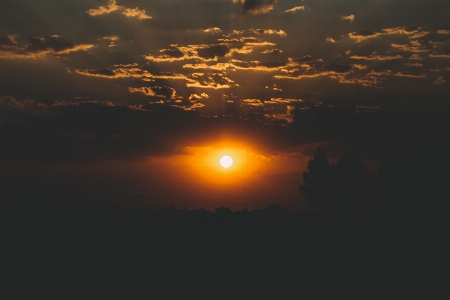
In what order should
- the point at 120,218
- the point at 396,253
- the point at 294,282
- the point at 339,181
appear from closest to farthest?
the point at 294,282 → the point at 396,253 → the point at 120,218 → the point at 339,181

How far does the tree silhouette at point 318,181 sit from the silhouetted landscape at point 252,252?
64.4 ft

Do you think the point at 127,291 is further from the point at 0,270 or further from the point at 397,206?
the point at 397,206

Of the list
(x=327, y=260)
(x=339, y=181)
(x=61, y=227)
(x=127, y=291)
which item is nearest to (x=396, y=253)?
(x=327, y=260)

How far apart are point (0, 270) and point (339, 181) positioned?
8083 cm

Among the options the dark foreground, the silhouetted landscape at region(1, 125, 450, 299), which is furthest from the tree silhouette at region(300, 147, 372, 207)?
the dark foreground

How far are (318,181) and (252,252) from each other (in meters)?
62.6

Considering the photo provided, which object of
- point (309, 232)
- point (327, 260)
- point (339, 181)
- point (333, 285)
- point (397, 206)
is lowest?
point (333, 285)

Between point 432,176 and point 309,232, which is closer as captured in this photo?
point 309,232

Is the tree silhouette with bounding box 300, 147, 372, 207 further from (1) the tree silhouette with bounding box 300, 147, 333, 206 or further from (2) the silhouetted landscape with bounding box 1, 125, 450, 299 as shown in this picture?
(2) the silhouetted landscape with bounding box 1, 125, 450, 299

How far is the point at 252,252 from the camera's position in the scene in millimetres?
56438

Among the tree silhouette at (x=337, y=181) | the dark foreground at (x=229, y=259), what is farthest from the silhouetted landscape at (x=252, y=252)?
the tree silhouette at (x=337, y=181)

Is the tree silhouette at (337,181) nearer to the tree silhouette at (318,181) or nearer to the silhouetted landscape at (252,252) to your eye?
the tree silhouette at (318,181)

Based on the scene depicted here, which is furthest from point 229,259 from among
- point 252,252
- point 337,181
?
point 337,181

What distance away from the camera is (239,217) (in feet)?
339
